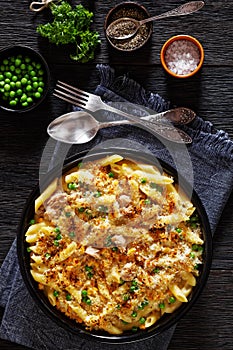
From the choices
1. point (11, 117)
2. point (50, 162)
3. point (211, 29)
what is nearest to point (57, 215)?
point (50, 162)

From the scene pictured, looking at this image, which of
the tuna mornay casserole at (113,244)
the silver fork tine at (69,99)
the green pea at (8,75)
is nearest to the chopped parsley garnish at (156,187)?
the tuna mornay casserole at (113,244)

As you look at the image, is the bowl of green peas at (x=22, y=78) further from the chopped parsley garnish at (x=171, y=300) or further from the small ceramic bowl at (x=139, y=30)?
the chopped parsley garnish at (x=171, y=300)

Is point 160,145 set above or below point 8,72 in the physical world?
below

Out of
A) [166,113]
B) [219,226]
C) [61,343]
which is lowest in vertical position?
[61,343]

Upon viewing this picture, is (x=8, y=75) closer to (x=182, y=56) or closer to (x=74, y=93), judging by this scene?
(x=74, y=93)

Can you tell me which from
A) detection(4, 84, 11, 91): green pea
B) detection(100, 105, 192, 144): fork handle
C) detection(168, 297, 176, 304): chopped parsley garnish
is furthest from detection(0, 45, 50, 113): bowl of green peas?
detection(168, 297, 176, 304): chopped parsley garnish

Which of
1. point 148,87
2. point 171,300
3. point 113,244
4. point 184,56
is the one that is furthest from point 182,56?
point 171,300

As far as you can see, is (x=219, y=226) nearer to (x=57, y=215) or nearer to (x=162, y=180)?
(x=162, y=180)
